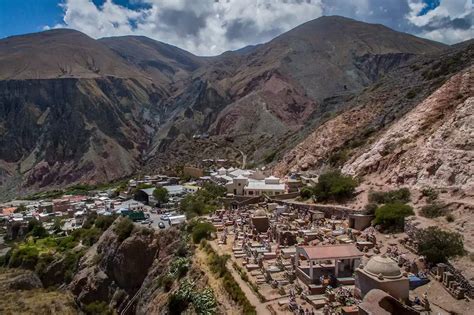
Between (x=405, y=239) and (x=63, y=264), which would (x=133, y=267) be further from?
(x=405, y=239)

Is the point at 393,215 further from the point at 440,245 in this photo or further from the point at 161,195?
the point at 161,195

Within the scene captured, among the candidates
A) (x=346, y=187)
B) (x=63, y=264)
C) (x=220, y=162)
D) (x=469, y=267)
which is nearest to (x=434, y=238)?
(x=469, y=267)

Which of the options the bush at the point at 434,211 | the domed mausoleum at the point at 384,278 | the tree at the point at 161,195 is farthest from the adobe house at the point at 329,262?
the tree at the point at 161,195

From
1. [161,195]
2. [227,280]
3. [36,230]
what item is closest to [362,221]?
[227,280]

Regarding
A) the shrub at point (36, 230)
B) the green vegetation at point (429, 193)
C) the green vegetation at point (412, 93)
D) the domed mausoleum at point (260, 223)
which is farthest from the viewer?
the shrub at point (36, 230)

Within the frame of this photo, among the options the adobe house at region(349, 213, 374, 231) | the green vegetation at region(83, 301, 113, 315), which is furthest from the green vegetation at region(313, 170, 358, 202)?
the green vegetation at region(83, 301, 113, 315)

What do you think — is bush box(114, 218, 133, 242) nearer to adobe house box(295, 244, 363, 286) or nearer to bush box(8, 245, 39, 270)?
bush box(8, 245, 39, 270)

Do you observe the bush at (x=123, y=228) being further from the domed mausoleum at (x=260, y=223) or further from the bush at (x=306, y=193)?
the bush at (x=306, y=193)
